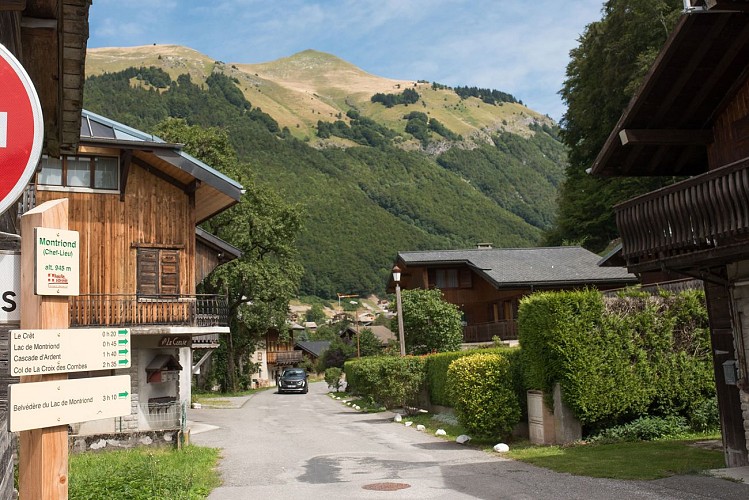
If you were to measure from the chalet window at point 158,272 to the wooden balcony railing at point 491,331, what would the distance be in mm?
20897

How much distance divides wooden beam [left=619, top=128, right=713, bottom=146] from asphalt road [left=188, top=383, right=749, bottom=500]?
238 inches

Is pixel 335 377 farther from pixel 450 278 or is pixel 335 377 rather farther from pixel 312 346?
pixel 312 346

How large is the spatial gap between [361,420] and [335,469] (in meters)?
13.7

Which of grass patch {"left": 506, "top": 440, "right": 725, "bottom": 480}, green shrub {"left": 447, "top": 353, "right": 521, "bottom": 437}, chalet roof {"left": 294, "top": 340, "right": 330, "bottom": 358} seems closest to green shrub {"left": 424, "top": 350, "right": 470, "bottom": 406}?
green shrub {"left": 447, "top": 353, "right": 521, "bottom": 437}

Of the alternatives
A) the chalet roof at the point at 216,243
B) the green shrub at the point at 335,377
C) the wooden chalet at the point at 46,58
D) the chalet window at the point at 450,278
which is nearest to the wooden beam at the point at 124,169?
the chalet roof at the point at 216,243

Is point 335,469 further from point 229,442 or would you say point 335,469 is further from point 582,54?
point 582,54

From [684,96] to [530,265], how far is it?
30.7 meters

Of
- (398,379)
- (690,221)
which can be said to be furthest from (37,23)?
(398,379)

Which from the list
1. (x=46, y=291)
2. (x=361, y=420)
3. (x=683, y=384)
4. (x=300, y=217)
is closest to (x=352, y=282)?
(x=300, y=217)

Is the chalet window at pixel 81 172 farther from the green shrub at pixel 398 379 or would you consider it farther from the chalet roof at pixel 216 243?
the green shrub at pixel 398 379

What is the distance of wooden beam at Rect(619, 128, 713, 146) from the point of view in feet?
45.9

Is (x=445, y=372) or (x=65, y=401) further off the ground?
(x=65, y=401)

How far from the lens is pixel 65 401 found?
4090mm

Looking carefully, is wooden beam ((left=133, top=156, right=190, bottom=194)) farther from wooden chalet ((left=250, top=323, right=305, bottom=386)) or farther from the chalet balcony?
wooden chalet ((left=250, top=323, right=305, bottom=386))
